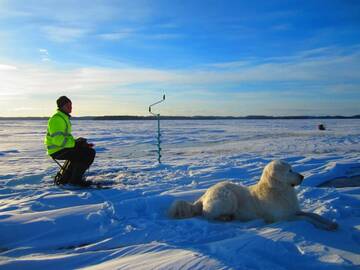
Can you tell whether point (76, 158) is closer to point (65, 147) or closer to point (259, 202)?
point (65, 147)

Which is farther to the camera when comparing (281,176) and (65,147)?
(65,147)

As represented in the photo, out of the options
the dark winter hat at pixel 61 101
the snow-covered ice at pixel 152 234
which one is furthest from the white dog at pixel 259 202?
the dark winter hat at pixel 61 101

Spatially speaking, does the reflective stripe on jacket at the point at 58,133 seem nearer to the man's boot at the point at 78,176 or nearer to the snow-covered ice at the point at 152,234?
the man's boot at the point at 78,176

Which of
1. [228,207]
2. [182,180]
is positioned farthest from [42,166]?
[228,207]

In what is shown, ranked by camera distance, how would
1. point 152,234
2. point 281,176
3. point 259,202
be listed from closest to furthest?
point 152,234, point 281,176, point 259,202

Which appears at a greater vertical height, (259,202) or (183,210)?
(259,202)

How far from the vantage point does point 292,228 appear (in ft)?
15.9

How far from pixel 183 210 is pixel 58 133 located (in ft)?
13.2

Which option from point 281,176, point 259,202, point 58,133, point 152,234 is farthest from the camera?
point 58,133

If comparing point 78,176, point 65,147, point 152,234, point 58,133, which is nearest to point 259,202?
point 152,234

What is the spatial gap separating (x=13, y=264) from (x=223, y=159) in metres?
9.19

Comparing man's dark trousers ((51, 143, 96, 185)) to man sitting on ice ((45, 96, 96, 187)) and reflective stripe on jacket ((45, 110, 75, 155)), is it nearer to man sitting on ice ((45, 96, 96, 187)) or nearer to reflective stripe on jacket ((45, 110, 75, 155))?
man sitting on ice ((45, 96, 96, 187))

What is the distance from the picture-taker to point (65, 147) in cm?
854

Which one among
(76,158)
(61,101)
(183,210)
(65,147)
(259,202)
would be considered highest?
(61,101)
